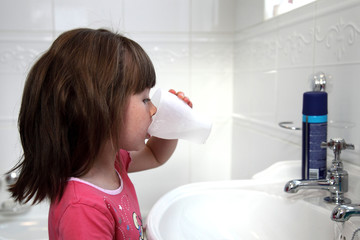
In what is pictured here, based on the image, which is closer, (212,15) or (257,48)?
(257,48)

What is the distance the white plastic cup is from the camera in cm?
71

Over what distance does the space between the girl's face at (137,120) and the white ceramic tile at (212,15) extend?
91 centimetres

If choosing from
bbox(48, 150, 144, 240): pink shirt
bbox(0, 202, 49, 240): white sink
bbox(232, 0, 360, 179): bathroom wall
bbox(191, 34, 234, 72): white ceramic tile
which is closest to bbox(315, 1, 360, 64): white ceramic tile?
bbox(232, 0, 360, 179): bathroom wall

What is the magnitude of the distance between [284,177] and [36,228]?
1110mm

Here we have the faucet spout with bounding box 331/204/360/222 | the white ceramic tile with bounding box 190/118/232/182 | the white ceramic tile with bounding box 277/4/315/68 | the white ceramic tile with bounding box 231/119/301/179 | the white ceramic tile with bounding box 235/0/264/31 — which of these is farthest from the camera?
the white ceramic tile with bounding box 190/118/232/182

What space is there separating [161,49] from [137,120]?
2.94 ft

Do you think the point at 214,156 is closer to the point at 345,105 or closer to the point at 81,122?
the point at 345,105

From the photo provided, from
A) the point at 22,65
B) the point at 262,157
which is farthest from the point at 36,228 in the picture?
the point at 262,157

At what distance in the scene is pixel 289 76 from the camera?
101 centimetres

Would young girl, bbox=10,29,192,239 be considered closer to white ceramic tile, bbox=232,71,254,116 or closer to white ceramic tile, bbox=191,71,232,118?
white ceramic tile, bbox=232,71,254,116

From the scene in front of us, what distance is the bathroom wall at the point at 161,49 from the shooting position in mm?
1472

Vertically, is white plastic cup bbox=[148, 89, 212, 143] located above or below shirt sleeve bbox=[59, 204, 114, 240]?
above

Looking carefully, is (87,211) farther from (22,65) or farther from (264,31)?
(22,65)

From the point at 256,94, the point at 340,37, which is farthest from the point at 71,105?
the point at 256,94
